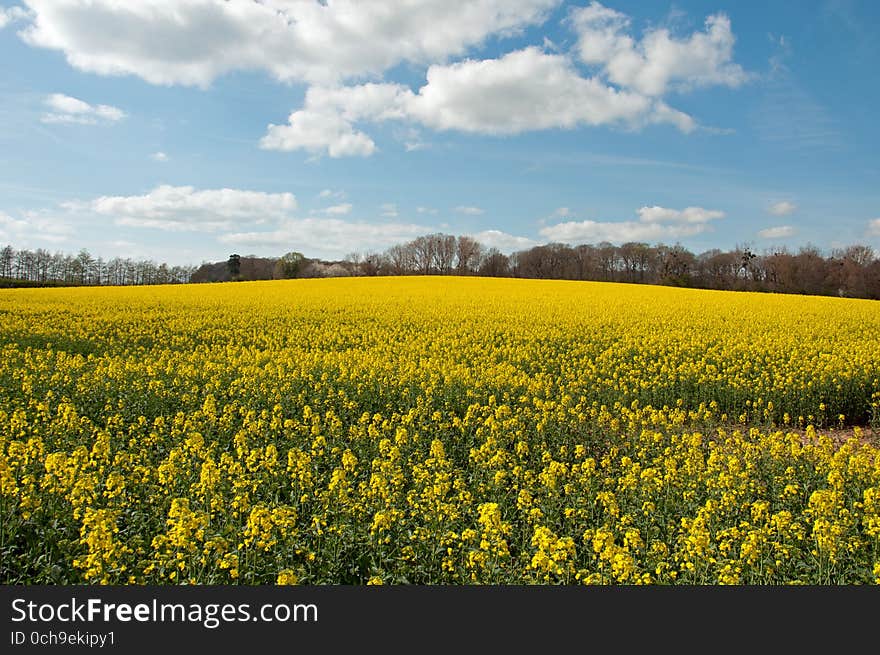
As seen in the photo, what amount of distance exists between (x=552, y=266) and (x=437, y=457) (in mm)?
85072

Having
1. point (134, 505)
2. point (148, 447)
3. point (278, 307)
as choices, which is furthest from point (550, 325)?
point (134, 505)

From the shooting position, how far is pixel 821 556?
4750 mm

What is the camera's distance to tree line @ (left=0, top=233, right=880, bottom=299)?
68000 millimetres

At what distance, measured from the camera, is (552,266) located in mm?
89375

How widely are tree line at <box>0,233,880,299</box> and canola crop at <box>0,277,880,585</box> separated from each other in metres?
55.5

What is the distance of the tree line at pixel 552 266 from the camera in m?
68.0

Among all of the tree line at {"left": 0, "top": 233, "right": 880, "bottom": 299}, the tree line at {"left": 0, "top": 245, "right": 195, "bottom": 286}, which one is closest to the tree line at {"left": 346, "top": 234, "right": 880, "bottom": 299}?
the tree line at {"left": 0, "top": 233, "right": 880, "bottom": 299}

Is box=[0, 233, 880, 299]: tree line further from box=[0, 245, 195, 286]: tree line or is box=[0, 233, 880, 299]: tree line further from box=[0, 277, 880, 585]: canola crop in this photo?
box=[0, 277, 880, 585]: canola crop

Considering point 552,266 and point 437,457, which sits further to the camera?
point 552,266

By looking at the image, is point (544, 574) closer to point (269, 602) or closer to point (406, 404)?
point (269, 602)

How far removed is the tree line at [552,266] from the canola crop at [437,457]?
55.5 m

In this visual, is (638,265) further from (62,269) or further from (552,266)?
(62,269)

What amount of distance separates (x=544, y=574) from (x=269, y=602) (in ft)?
6.99

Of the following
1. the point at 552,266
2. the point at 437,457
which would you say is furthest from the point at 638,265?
the point at 437,457
